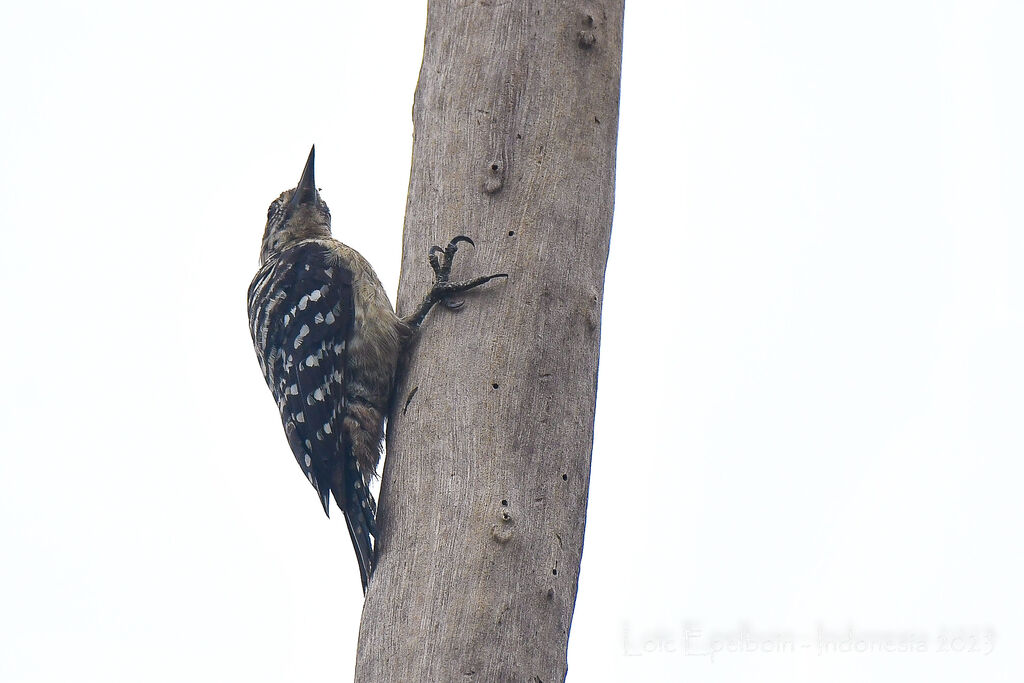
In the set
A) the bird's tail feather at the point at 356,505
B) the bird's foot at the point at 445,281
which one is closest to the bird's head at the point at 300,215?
the bird's tail feather at the point at 356,505

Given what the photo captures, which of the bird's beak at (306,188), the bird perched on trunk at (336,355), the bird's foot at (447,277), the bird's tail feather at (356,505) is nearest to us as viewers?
the bird's foot at (447,277)

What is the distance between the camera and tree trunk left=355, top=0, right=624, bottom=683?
252cm

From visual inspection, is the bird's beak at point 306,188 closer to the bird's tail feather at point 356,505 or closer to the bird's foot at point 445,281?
the bird's tail feather at point 356,505

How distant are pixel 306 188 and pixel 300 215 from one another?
137 mm

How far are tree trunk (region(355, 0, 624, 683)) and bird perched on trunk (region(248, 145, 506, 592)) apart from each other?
6.1 inches

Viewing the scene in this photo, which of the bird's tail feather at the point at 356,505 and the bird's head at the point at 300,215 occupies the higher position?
the bird's head at the point at 300,215

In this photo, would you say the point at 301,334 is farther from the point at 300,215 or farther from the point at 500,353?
the point at 300,215

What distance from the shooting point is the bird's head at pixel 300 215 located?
5090mm

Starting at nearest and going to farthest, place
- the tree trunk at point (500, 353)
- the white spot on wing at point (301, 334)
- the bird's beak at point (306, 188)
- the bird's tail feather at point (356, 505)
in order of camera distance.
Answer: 1. the tree trunk at point (500, 353)
2. the bird's tail feather at point (356, 505)
3. the white spot on wing at point (301, 334)
4. the bird's beak at point (306, 188)

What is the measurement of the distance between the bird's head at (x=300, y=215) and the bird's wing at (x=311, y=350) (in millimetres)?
951

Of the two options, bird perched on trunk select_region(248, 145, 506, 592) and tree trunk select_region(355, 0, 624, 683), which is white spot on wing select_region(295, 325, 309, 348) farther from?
tree trunk select_region(355, 0, 624, 683)

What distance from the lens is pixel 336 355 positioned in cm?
371

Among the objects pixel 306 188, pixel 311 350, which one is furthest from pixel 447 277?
pixel 306 188

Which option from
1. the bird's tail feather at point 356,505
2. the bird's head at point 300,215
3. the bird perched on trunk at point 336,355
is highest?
the bird's head at point 300,215
